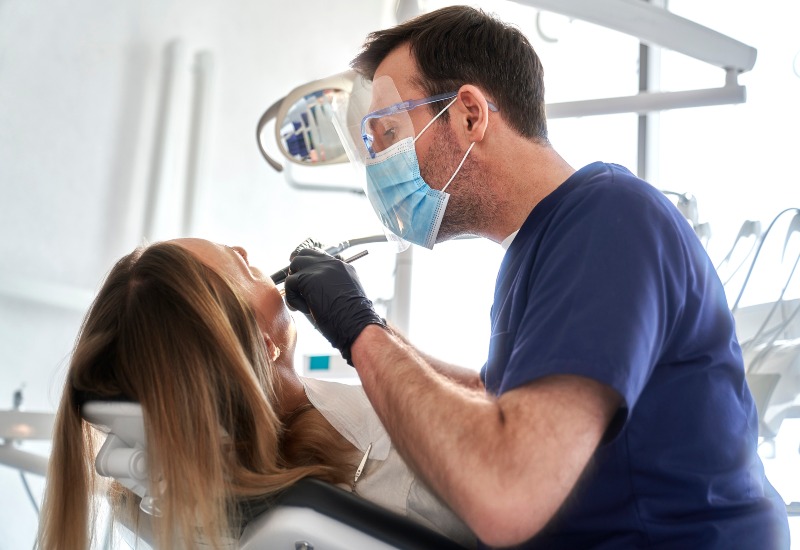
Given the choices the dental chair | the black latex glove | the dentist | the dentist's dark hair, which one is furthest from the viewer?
the dentist's dark hair

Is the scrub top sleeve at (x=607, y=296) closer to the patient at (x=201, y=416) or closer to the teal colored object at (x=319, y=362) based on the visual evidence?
the patient at (x=201, y=416)

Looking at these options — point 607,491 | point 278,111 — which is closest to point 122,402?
point 607,491

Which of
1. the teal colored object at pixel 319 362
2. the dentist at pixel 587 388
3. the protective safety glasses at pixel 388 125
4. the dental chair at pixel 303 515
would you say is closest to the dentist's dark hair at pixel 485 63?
the protective safety glasses at pixel 388 125

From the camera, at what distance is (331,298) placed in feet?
3.99

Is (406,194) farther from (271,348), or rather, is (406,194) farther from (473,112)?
(271,348)

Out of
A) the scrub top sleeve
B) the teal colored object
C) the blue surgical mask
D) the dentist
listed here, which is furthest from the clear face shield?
the teal colored object

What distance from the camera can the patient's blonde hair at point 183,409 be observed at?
108cm

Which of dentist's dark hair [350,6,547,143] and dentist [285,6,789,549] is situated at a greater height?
dentist's dark hair [350,6,547,143]

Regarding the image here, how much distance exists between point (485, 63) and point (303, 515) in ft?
2.91

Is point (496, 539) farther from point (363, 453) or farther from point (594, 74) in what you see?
point (594, 74)

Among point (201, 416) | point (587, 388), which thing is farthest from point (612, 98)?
point (201, 416)

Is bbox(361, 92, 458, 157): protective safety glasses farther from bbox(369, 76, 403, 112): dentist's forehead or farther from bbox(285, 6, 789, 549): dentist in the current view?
bbox(285, 6, 789, 549): dentist

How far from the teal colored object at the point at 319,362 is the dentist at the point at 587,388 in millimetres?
807

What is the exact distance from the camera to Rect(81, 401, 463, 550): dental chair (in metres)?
1.03
